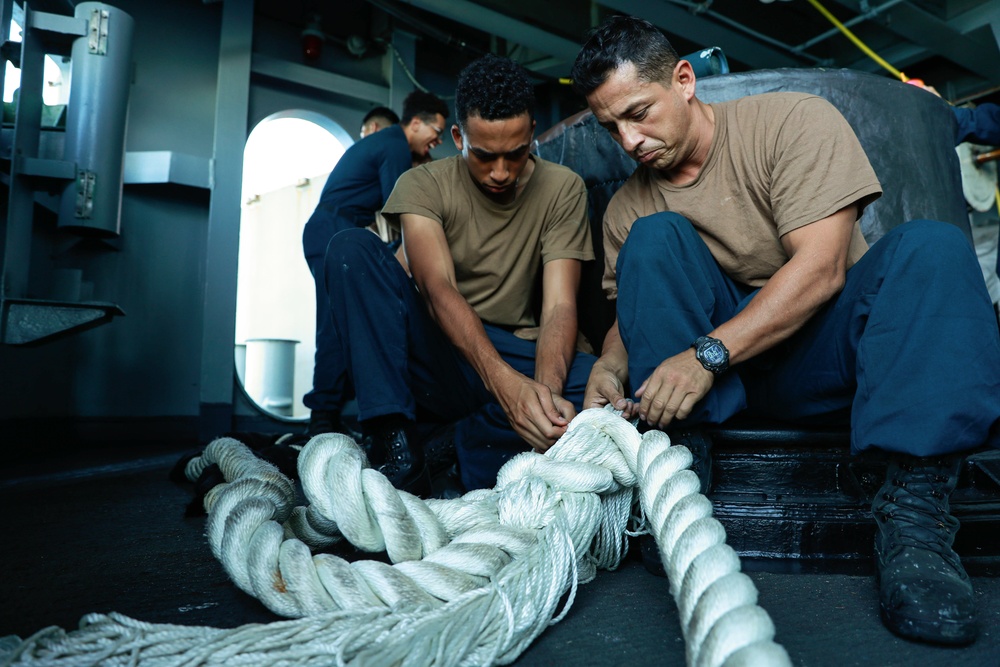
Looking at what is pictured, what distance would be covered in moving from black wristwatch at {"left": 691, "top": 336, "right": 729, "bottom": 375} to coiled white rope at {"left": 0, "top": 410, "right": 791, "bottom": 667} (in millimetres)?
144

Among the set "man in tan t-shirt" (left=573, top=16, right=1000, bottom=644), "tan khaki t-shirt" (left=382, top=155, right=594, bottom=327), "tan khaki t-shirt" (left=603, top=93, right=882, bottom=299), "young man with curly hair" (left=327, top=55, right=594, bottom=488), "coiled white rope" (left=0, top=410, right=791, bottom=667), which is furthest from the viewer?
"tan khaki t-shirt" (left=382, top=155, right=594, bottom=327)

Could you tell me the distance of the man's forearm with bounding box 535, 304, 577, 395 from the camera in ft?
4.63

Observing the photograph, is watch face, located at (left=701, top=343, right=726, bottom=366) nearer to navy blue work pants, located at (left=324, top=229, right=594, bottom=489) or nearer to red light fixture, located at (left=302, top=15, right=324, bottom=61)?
navy blue work pants, located at (left=324, top=229, right=594, bottom=489)

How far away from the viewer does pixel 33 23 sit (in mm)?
2289

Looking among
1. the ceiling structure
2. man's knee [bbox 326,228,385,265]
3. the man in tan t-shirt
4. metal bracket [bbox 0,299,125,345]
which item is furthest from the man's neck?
the ceiling structure

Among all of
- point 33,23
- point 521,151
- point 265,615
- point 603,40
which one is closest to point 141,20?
point 33,23

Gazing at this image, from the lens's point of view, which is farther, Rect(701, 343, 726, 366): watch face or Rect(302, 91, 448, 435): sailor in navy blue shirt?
Rect(302, 91, 448, 435): sailor in navy blue shirt

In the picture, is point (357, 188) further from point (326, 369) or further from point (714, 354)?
point (714, 354)

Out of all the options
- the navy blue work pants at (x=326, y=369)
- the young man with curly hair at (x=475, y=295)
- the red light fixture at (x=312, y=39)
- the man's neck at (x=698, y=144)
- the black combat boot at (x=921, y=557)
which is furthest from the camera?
the red light fixture at (x=312, y=39)

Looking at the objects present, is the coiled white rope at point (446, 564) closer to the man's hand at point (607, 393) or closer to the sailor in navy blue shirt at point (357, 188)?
the man's hand at point (607, 393)

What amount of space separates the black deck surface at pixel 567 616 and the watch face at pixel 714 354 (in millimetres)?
300

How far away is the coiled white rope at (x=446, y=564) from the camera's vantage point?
24.5 inches

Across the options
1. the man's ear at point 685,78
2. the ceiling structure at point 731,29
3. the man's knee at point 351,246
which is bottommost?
the man's knee at point 351,246

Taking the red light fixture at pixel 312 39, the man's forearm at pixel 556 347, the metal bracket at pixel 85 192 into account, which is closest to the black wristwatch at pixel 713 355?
the man's forearm at pixel 556 347
